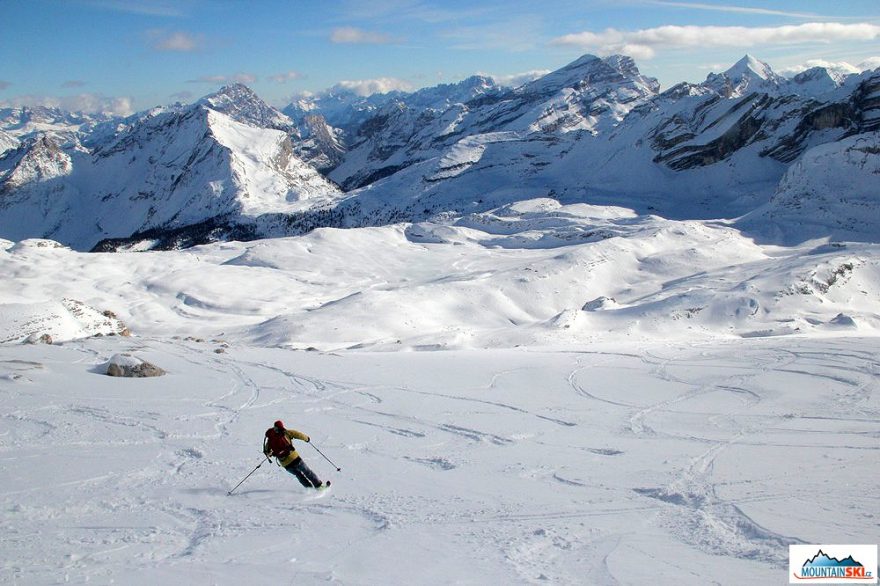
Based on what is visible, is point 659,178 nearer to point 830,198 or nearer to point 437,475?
point 830,198

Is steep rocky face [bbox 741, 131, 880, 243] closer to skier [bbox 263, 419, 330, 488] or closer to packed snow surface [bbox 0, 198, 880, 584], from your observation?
packed snow surface [bbox 0, 198, 880, 584]

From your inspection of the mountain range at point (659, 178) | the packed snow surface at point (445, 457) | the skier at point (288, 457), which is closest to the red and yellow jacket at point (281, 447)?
the skier at point (288, 457)

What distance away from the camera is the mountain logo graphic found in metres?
7.85

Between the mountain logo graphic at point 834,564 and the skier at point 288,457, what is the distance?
24.1 ft

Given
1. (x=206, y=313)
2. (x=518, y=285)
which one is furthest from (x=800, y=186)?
(x=206, y=313)

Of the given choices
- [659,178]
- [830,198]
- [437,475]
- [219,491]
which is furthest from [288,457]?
[659,178]

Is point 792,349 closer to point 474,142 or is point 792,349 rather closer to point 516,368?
point 516,368

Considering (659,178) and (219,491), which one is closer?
(219,491)

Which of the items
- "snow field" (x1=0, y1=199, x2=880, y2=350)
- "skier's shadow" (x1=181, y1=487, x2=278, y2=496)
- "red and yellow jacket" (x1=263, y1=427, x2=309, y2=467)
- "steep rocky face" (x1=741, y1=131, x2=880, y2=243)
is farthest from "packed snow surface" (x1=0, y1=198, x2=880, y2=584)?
"steep rocky face" (x1=741, y1=131, x2=880, y2=243)

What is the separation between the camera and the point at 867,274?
49375mm

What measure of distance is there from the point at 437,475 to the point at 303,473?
2.53m

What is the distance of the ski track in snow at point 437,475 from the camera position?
27.5 feet

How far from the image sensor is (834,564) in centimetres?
812

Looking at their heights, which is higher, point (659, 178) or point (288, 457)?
point (659, 178)
